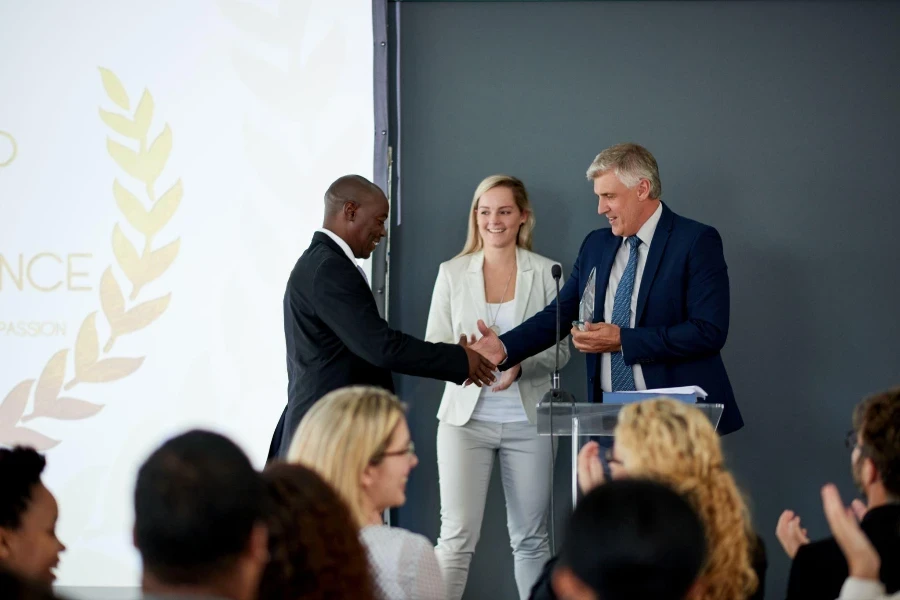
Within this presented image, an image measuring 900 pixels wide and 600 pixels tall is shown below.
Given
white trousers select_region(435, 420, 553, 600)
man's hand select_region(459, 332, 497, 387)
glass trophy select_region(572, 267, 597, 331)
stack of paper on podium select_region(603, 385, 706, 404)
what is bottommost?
white trousers select_region(435, 420, 553, 600)

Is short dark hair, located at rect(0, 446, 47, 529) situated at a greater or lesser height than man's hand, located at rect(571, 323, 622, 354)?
lesser

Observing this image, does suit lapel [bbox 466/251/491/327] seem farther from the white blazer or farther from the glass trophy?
the glass trophy

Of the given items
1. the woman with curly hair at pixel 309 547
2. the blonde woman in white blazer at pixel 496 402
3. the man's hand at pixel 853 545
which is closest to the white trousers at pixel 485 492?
the blonde woman in white blazer at pixel 496 402

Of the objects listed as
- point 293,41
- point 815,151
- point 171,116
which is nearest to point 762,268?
point 815,151

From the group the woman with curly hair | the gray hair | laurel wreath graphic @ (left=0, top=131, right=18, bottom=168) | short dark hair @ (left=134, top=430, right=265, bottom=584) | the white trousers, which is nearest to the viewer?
short dark hair @ (left=134, top=430, right=265, bottom=584)

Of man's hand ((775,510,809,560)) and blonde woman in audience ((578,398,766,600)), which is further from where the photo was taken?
man's hand ((775,510,809,560))

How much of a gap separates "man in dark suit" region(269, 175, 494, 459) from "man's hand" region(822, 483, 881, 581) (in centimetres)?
182

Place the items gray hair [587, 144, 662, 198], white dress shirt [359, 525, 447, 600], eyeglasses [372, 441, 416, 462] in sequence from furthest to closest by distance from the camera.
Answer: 1. gray hair [587, 144, 662, 198]
2. eyeglasses [372, 441, 416, 462]
3. white dress shirt [359, 525, 447, 600]

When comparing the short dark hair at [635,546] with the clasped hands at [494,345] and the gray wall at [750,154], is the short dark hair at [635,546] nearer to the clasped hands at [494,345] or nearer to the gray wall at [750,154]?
the clasped hands at [494,345]

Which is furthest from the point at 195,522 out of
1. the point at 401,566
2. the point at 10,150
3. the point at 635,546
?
the point at 10,150

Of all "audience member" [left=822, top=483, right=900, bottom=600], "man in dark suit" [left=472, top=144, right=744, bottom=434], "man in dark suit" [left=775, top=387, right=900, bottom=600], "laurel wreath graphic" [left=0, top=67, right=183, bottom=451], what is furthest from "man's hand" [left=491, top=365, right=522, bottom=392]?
"audience member" [left=822, top=483, right=900, bottom=600]

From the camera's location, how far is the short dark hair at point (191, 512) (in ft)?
4.33

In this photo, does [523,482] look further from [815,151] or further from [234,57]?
[234,57]

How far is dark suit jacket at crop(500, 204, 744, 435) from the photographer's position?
3715 millimetres
